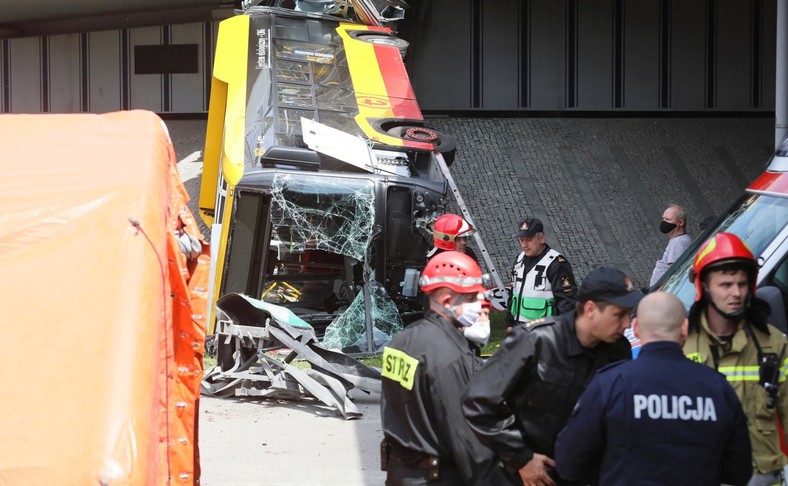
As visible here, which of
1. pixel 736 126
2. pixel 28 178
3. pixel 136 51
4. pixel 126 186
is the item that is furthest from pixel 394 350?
pixel 136 51

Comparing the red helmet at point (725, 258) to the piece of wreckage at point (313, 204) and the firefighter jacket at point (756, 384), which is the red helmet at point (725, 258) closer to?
the firefighter jacket at point (756, 384)

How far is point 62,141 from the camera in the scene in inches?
184

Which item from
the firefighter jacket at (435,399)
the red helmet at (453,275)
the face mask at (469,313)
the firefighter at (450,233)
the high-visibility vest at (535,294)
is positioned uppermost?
the red helmet at (453,275)

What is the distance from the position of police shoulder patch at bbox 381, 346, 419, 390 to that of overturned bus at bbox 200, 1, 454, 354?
5.54 meters

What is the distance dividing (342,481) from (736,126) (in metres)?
15.0

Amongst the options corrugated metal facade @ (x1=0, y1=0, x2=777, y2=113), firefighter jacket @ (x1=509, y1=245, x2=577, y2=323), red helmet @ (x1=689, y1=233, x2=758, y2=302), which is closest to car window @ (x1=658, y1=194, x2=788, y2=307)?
red helmet @ (x1=689, y1=233, x2=758, y2=302)

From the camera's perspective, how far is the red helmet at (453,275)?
157 inches

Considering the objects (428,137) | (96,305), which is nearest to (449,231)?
(428,137)

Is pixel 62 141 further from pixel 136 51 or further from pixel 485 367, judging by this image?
pixel 136 51

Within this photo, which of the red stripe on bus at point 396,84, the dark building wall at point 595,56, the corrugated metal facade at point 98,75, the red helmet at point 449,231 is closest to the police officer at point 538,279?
the red helmet at point 449,231

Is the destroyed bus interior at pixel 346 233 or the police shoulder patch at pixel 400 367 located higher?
the police shoulder patch at pixel 400 367

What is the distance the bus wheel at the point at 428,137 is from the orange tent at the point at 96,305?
6.39 m

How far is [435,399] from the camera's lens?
3793mm

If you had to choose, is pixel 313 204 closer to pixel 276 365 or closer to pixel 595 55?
pixel 276 365
